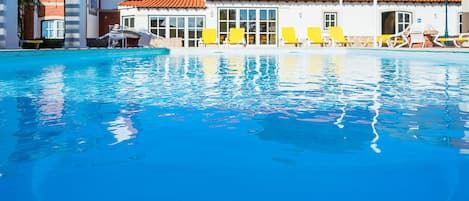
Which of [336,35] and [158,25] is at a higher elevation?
[158,25]

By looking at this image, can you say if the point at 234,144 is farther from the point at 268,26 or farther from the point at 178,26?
the point at 178,26

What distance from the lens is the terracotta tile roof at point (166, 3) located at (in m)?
22.5

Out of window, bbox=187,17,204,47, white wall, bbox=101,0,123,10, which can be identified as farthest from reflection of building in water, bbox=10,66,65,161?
white wall, bbox=101,0,123,10

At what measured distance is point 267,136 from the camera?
10.4 feet

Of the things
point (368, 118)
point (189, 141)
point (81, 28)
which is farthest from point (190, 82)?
point (81, 28)

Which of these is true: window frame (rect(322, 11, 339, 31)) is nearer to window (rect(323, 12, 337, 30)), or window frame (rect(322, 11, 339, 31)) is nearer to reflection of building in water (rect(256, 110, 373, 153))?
window (rect(323, 12, 337, 30))

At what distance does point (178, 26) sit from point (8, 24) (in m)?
9.30

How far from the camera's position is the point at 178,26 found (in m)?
23.1

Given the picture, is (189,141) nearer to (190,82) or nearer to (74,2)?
(190,82)

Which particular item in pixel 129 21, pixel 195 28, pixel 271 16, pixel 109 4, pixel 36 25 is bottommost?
pixel 195 28

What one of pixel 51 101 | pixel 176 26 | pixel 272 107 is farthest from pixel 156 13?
pixel 272 107

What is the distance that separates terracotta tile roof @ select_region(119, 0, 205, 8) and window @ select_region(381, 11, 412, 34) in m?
8.26

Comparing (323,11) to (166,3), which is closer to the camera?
(323,11)

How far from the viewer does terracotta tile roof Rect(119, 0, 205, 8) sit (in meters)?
22.5
